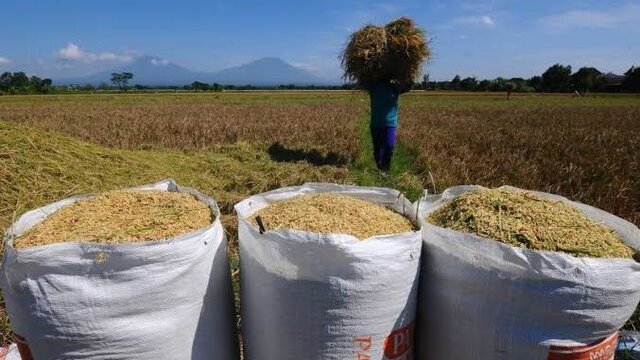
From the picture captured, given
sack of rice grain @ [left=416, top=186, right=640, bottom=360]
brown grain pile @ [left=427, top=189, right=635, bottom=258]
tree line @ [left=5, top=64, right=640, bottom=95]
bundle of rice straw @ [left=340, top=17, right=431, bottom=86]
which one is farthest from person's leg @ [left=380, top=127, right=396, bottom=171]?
tree line @ [left=5, top=64, right=640, bottom=95]

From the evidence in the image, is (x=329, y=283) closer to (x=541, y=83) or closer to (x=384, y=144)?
(x=384, y=144)

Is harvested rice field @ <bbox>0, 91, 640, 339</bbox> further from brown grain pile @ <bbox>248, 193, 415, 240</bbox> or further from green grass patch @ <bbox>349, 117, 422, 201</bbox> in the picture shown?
brown grain pile @ <bbox>248, 193, 415, 240</bbox>

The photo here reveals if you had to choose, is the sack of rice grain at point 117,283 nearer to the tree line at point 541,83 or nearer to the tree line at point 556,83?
the tree line at point 541,83

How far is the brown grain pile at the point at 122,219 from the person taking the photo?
5.78ft

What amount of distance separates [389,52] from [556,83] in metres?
65.8

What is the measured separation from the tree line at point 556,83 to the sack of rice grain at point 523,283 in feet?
192

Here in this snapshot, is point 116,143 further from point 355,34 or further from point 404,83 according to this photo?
point 404,83

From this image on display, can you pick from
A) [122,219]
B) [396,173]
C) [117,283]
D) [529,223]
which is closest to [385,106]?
[396,173]

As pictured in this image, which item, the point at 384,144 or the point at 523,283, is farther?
the point at 384,144

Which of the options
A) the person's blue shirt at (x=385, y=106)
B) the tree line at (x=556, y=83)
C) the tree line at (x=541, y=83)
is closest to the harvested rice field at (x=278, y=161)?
the person's blue shirt at (x=385, y=106)

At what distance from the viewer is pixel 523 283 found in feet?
5.42

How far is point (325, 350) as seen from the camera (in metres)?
1.78

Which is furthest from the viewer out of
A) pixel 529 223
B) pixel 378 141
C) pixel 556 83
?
pixel 556 83

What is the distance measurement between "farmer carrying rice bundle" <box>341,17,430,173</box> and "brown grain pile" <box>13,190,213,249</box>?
563cm
